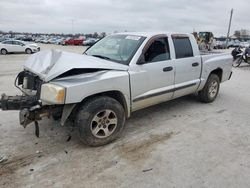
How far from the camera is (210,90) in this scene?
6.12 m

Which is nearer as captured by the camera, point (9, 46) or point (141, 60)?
point (141, 60)

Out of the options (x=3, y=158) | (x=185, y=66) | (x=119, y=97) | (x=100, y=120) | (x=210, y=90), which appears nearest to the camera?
(x=3, y=158)

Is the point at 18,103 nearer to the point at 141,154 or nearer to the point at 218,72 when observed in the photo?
the point at 141,154

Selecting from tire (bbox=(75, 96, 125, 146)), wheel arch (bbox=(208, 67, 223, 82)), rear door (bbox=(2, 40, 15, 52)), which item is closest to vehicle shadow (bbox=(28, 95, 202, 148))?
tire (bbox=(75, 96, 125, 146))

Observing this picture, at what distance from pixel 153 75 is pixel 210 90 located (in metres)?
2.41

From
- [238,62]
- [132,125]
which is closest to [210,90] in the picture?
[132,125]

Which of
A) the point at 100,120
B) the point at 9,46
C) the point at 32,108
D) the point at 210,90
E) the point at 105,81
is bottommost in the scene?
the point at 100,120

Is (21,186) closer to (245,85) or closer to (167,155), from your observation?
(167,155)

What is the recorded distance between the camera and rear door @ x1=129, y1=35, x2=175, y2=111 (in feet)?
13.6

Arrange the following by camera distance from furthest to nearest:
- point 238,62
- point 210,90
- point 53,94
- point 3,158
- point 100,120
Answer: point 238,62 < point 210,90 < point 100,120 < point 3,158 < point 53,94

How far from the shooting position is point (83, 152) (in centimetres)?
367

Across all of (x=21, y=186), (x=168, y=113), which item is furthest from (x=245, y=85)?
(x=21, y=186)

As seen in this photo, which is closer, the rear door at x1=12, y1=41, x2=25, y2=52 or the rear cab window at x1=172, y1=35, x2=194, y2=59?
the rear cab window at x1=172, y1=35, x2=194, y2=59

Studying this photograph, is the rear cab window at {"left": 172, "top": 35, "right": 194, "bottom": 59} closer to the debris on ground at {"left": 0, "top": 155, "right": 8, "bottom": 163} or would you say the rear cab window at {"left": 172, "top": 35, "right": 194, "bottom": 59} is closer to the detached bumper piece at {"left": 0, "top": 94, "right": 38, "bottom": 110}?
the detached bumper piece at {"left": 0, "top": 94, "right": 38, "bottom": 110}
